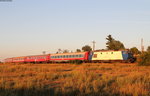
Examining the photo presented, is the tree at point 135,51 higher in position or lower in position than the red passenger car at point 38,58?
higher

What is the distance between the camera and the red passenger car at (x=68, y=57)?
41781mm

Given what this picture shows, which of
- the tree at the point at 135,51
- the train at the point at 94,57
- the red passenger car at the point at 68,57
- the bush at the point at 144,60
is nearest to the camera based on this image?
the bush at the point at 144,60

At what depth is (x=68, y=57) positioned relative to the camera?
147ft

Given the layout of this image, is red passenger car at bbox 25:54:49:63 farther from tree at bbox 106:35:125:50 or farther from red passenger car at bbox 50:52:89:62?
tree at bbox 106:35:125:50

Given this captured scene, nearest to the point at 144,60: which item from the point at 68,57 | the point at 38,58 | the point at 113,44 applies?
the point at 68,57

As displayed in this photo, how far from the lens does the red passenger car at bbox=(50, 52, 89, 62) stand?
137 feet

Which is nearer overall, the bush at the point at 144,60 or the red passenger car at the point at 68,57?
the bush at the point at 144,60

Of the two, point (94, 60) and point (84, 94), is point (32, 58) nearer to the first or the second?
point (94, 60)

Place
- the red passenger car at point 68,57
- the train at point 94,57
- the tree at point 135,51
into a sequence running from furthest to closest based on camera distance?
the tree at point 135,51
the red passenger car at point 68,57
the train at point 94,57

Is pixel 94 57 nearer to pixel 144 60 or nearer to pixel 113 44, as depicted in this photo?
pixel 144 60

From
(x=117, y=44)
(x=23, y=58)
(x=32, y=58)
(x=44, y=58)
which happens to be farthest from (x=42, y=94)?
(x=117, y=44)

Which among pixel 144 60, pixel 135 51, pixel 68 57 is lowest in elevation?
pixel 144 60

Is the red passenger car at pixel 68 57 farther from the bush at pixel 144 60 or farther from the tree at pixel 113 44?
the tree at pixel 113 44

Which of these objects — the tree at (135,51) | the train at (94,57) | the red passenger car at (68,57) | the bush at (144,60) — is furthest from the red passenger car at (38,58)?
the tree at (135,51)
